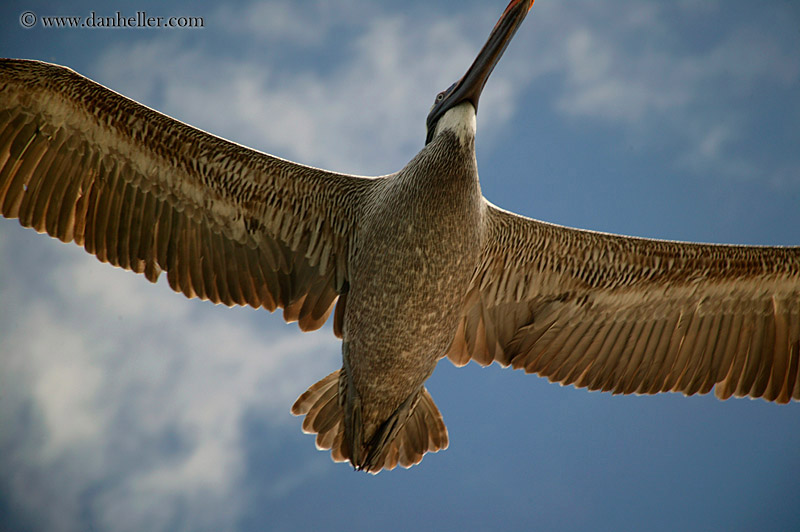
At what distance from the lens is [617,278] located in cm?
785

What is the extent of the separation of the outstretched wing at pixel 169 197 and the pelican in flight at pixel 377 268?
13mm

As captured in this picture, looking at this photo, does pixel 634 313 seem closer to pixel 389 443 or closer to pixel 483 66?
pixel 389 443

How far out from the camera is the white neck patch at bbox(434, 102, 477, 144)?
687 centimetres

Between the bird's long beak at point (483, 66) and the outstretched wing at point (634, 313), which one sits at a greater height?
the bird's long beak at point (483, 66)

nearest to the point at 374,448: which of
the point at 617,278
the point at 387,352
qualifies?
the point at 387,352

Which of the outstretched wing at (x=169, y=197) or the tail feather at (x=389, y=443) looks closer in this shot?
the outstretched wing at (x=169, y=197)

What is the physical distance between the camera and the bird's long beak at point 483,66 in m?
6.81

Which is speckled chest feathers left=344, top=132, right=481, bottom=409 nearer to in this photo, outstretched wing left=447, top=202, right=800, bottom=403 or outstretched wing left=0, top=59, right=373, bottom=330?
outstretched wing left=0, top=59, right=373, bottom=330

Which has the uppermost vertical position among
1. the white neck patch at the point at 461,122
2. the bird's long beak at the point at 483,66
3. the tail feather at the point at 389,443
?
the bird's long beak at the point at 483,66

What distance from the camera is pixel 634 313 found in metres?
8.05

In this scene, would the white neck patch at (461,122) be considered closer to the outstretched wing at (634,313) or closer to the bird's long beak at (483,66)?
the bird's long beak at (483,66)

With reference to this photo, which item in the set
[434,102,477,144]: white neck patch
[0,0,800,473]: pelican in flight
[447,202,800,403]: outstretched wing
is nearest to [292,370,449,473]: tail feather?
[0,0,800,473]: pelican in flight

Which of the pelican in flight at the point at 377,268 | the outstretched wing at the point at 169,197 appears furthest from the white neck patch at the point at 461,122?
the outstretched wing at the point at 169,197

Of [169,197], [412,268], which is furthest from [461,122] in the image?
[169,197]
